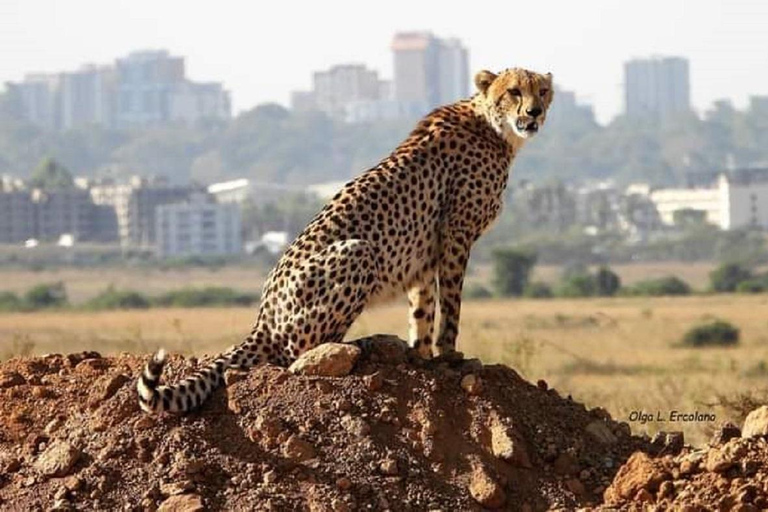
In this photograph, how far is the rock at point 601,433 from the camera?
800cm

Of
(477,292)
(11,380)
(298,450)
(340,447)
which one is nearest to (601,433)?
(340,447)

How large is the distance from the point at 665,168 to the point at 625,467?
174 metres

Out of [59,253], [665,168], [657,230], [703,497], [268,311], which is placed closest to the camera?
[703,497]

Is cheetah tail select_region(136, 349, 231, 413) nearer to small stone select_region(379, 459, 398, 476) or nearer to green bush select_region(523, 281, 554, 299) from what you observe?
small stone select_region(379, 459, 398, 476)

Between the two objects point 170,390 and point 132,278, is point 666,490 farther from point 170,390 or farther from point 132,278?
point 132,278

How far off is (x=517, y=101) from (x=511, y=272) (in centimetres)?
5155

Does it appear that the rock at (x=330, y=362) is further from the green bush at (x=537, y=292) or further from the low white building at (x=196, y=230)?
the low white building at (x=196, y=230)

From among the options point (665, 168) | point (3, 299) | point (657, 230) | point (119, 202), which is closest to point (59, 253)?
point (119, 202)

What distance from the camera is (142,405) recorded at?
7805 millimetres

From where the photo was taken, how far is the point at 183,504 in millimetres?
7367

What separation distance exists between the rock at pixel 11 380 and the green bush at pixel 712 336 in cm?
2345

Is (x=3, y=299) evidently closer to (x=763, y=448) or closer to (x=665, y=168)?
(x=763, y=448)

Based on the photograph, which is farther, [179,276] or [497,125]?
[179,276]

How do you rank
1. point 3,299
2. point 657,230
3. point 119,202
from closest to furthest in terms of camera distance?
point 3,299 → point 657,230 → point 119,202
